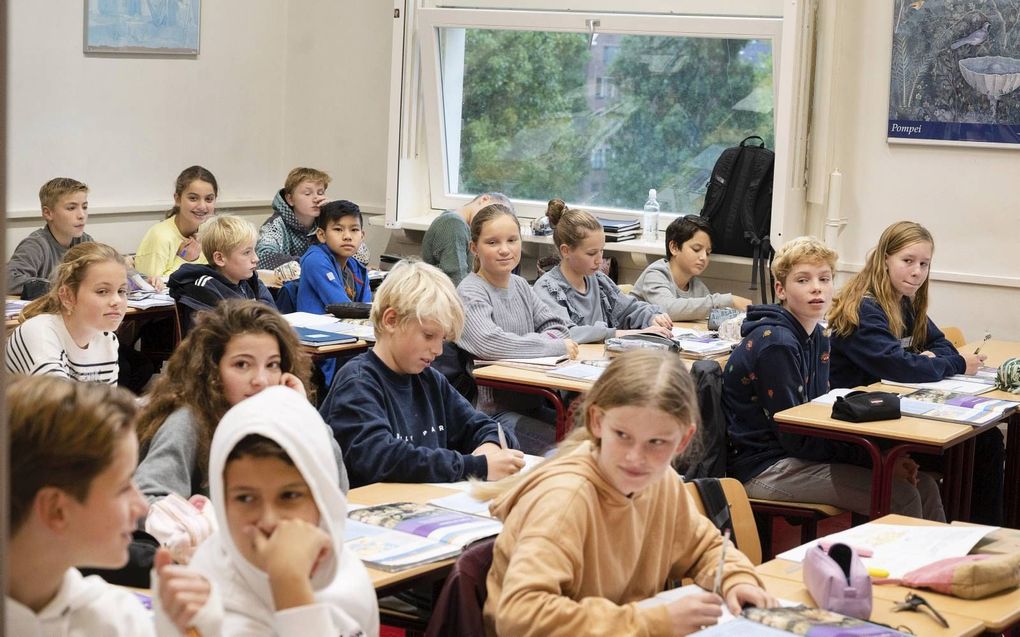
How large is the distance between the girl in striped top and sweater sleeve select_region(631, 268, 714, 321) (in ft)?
8.99

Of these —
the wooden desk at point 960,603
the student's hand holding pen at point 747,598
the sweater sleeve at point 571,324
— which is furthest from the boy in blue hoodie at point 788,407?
the student's hand holding pen at point 747,598

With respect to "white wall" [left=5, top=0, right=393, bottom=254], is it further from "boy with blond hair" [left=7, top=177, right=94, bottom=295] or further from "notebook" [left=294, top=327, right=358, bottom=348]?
"notebook" [left=294, top=327, right=358, bottom=348]

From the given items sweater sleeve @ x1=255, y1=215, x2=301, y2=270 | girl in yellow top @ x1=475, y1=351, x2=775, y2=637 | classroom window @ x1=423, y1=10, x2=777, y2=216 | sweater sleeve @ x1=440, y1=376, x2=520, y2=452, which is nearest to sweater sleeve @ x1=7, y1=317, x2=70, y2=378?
sweater sleeve @ x1=440, y1=376, x2=520, y2=452

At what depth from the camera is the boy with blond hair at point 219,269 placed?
5.21m

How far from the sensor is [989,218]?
6445mm

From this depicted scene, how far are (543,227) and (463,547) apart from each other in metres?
5.05

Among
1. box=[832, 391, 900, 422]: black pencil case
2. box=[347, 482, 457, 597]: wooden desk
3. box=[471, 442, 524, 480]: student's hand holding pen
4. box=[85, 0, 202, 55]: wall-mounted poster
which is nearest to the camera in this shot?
box=[347, 482, 457, 597]: wooden desk

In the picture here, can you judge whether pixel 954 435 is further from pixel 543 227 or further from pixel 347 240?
pixel 543 227

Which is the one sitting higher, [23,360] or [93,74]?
[93,74]

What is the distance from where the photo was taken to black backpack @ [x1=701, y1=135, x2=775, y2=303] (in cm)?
682

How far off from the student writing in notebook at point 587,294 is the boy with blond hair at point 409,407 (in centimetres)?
199

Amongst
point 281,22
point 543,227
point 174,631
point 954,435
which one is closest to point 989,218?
point 543,227

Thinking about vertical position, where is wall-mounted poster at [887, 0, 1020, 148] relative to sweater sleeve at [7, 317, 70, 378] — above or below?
above

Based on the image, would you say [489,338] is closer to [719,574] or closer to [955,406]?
[955,406]
